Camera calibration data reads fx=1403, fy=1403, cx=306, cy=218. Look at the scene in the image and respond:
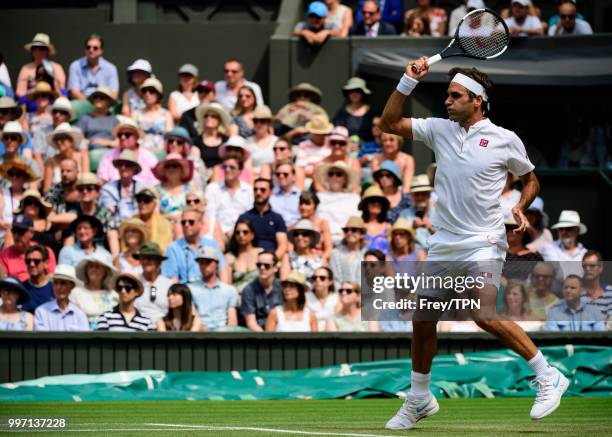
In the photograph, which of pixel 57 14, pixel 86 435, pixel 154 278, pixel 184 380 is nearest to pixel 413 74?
pixel 86 435

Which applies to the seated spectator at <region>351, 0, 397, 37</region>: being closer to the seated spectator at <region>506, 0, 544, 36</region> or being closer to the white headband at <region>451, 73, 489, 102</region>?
the seated spectator at <region>506, 0, 544, 36</region>

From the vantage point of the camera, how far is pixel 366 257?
43.4 feet

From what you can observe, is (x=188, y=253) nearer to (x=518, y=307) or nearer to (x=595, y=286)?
(x=518, y=307)

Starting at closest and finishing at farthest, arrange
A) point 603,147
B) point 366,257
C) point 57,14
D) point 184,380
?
point 184,380, point 366,257, point 603,147, point 57,14

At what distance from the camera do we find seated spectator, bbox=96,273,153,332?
41.5 feet

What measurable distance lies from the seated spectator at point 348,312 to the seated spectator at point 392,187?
5.11ft

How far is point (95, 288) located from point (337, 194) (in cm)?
280

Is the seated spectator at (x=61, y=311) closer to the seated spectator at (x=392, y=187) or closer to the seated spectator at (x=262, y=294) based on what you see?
the seated spectator at (x=262, y=294)

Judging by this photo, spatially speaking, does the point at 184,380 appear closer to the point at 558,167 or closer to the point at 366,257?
the point at 366,257

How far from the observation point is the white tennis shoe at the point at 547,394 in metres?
7.86

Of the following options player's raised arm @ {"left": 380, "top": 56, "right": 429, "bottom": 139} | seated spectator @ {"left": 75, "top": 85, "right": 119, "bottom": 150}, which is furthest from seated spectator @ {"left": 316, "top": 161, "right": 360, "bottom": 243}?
player's raised arm @ {"left": 380, "top": 56, "right": 429, "bottom": 139}

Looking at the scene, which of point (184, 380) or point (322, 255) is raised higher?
point (322, 255)

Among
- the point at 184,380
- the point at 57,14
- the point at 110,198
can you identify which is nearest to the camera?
the point at 184,380

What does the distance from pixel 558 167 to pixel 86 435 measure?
33.6ft
